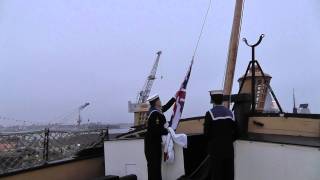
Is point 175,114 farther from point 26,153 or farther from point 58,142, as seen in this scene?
point 26,153

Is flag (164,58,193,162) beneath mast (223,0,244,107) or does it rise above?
beneath

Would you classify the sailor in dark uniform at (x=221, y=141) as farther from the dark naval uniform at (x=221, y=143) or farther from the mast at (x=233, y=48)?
the mast at (x=233, y=48)

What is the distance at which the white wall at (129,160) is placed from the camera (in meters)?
5.33

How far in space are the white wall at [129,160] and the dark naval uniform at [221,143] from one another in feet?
3.18

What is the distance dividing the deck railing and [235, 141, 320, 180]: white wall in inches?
117

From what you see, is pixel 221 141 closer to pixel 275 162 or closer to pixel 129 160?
pixel 275 162

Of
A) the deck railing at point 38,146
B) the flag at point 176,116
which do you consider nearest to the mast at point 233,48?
the flag at point 176,116

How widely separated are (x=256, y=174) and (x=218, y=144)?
0.63 metres

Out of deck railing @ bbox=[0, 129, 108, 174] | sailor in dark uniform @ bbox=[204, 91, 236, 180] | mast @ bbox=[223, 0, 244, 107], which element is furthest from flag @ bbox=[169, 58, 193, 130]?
deck railing @ bbox=[0, 129, 108, 174]

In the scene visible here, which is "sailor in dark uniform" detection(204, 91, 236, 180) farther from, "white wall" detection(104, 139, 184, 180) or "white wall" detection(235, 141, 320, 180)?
"white wall" detection(104, 139, 184, 180)

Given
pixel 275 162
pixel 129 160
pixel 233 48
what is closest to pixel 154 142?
pixel 129 160

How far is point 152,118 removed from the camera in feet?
17.1

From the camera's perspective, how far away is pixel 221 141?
14.1 feet

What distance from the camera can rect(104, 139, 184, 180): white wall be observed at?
17.5ft
